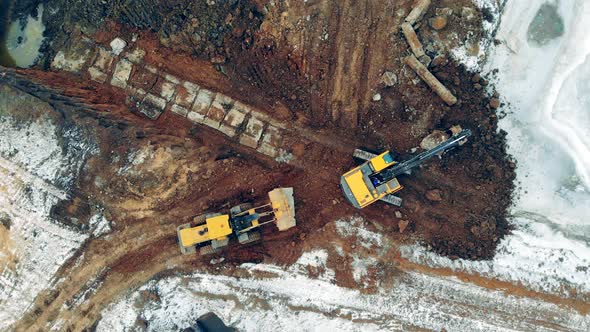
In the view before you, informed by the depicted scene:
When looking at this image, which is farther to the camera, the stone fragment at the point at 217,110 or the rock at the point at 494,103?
the stone fragment at the point at 217,110

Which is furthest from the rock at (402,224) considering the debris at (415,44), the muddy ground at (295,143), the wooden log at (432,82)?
the debris at (415,44)

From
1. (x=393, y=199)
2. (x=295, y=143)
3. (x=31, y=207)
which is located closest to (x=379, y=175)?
(x=393, y=199)

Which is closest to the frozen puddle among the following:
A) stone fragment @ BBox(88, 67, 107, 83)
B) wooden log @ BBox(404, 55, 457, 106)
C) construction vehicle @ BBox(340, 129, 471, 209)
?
construction vehicle @ BBox(340, 129, 471, 209)

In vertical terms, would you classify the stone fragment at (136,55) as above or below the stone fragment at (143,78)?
above

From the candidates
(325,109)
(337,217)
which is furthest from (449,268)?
(325,109)

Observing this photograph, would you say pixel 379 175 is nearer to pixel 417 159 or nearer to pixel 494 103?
pixel 417 159

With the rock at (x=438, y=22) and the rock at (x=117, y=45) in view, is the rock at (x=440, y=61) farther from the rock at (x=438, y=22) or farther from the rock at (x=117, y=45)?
the rock at (x=117, y=45)

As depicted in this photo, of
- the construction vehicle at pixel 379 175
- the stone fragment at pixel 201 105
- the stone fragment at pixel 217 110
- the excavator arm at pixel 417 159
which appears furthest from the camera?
the stone fragment at pixel 201 105
